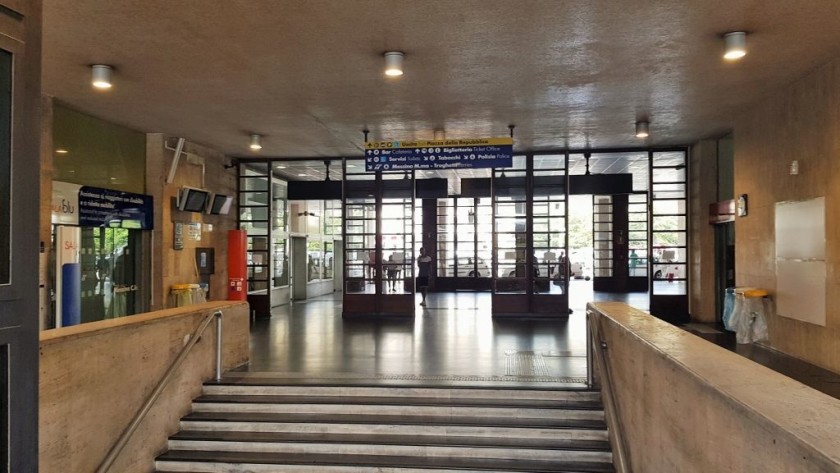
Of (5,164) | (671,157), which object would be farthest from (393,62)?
(671,157)

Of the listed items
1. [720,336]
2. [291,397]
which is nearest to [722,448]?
[291,397]

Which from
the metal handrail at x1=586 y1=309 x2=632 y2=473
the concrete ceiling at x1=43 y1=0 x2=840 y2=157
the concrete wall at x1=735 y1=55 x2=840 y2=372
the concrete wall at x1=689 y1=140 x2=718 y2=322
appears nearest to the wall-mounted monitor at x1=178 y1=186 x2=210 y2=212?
the concrete ceiling at x1=43 y1=0 x2=840 y2=157

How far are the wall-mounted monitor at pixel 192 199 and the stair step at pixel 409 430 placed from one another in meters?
4.99

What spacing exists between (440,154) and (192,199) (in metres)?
4.11

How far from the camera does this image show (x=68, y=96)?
6504 mm

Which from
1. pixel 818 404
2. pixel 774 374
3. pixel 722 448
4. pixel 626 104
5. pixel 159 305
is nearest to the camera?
pixel 818 404

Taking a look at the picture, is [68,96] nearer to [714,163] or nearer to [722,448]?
[722,448]

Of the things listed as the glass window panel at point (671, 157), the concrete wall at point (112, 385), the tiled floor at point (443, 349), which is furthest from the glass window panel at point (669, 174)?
the concrete wall at point (112, 385)

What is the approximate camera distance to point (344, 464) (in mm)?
4172

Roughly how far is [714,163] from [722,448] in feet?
28.2

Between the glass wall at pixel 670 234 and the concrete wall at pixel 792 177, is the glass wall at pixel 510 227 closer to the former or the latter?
the glass wall at pixel 670 234

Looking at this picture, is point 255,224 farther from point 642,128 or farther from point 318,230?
point 642,128

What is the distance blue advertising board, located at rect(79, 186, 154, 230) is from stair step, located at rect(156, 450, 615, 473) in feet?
13.4

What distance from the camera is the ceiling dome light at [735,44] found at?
15.2 ft
